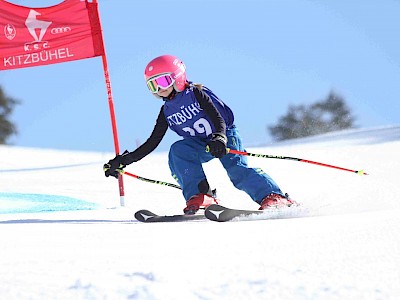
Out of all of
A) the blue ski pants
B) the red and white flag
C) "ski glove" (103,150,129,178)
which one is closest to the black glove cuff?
the blue ski pants

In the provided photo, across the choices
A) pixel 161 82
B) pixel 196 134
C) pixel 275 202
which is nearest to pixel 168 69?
pixel 161 82

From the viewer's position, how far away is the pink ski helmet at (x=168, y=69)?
3.87 metres

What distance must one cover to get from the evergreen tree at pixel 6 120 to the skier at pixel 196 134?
26720mm

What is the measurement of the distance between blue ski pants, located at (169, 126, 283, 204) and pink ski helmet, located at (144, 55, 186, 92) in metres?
0.39

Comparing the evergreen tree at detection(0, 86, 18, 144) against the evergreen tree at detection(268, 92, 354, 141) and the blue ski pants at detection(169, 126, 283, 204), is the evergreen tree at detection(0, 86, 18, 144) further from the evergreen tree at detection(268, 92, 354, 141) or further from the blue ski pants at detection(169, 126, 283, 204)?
the blue ski pants at detection(169, 126, 283, 204)

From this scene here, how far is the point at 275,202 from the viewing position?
3.77m

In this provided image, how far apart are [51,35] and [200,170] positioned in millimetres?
2573

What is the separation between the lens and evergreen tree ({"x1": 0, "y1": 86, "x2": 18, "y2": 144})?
29845 mm

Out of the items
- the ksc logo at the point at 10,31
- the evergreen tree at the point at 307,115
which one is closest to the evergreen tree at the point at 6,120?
the evergreen tree at the point at 307,115

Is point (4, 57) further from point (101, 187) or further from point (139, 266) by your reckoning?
point (139, 266)

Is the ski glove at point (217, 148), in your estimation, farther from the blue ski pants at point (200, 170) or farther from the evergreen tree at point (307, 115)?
the evergreen tree at point (307, 115)

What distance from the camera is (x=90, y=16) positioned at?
5762mm

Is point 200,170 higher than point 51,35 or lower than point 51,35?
lower

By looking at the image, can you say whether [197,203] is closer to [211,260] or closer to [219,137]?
[219,137]
